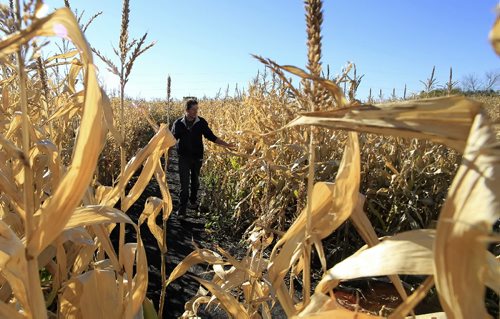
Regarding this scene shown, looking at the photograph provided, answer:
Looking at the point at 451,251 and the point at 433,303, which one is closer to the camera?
the point at 451,251

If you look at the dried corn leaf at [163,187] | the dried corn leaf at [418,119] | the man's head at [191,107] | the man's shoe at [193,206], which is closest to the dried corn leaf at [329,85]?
the dried corn leaf at [418,119]

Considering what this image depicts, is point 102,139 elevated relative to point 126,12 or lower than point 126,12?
lower

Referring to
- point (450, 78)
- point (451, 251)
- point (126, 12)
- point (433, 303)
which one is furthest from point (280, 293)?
point (450, 78)

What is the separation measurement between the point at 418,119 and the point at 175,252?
3216 mm

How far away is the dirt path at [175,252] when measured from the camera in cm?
267

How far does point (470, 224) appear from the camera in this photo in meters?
0.45

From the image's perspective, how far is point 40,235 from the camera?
0.66m

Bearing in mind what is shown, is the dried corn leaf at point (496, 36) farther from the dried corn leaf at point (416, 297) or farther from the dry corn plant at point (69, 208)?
the dry corn plant at point (69, 208)

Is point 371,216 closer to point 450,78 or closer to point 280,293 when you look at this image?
point 450,78

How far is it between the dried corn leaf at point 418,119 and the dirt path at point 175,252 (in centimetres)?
97

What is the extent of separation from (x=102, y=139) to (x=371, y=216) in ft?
9.99

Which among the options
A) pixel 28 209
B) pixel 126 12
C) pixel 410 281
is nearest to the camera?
pixel 28 209

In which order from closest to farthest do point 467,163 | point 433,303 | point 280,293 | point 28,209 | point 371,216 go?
point 467,163, point 28,209, point 280,293, point 433,303, point 371,216

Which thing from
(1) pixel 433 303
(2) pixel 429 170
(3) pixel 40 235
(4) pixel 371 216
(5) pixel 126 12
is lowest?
(1) pixel 433 303
